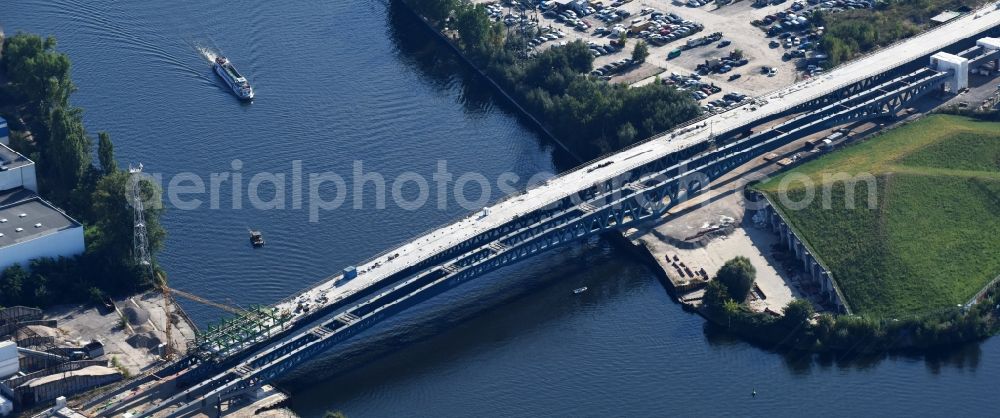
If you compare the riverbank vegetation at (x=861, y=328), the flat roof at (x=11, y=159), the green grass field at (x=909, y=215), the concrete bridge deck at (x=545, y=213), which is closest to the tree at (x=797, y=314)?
the riverbank vegetation at (x=861, y=328)

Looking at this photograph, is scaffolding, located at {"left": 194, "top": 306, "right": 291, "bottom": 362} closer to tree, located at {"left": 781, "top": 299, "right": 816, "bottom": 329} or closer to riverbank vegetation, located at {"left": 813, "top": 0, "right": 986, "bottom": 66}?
tree, located at {"left": 781, "top": 299, "right": 816, "bottom": 329}

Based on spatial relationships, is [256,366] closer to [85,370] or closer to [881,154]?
[85,370]

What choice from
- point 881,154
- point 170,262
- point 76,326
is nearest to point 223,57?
point 170,262

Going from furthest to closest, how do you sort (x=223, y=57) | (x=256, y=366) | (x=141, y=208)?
(x=223, y=57)
(x=141, y=208)
(x=256, y=366)

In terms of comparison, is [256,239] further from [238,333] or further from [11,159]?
[11,159]

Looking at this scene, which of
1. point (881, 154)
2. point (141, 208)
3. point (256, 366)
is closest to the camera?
point (256, 366)

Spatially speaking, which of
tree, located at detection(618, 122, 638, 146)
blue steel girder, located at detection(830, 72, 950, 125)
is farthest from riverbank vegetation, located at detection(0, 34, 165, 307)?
blue steel girder, located at detection(830, 72, 950, 125)
